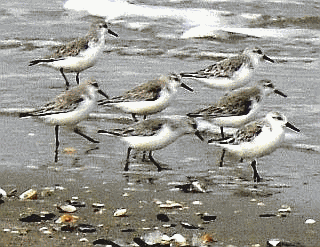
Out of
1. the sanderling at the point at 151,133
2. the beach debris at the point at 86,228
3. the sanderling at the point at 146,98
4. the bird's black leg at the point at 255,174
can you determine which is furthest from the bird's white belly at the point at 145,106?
the beach debris at the point at 86,228

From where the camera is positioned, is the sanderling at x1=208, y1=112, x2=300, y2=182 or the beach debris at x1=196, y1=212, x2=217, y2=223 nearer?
the beach debris at x1=196, y1=212, x2=217, y2=223

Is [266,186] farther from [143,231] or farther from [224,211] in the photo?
[143,231]

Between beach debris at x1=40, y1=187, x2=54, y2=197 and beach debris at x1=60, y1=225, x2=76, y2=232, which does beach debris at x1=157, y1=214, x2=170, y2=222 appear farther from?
beach debris at x1=40, y1=187, x2=54, y2=197

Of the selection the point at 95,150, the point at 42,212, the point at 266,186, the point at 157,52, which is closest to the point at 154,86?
the point at 95,150

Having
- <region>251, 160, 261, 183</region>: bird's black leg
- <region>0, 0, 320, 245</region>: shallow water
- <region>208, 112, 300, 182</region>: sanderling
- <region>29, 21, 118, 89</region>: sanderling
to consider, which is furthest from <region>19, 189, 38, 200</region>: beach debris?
<region>29, 21, 118, 89</region>: sanderling

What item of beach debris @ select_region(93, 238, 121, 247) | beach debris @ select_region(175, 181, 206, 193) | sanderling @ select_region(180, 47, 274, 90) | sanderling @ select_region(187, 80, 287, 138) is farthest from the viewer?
sanderling @ select_region(180, 47, 274, 90)

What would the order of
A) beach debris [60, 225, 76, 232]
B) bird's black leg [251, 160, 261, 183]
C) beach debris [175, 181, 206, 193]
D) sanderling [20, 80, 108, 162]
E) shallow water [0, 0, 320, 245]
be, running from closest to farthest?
1. beach debris [60, 225, 76, 232]
2. beach debris [175, 181, 206, 193]
3. bird's black leg [251, 160, 261, 183]
4. shallow water [0, 0, 320, 245]
5. sanderling [20, 80, 108, 162]

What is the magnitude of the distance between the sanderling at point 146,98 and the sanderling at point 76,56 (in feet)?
8.32

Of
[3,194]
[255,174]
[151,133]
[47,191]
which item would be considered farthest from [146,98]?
[3,194]

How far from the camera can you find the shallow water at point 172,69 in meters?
7.29

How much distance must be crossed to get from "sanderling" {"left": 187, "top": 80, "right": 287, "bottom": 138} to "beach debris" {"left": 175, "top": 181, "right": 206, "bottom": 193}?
4.57 feet

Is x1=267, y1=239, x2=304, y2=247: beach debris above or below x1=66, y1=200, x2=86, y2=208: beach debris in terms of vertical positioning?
above

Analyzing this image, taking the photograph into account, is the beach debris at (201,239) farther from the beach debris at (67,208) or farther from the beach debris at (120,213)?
the beach debris at (67,208)

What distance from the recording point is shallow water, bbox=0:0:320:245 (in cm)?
729
